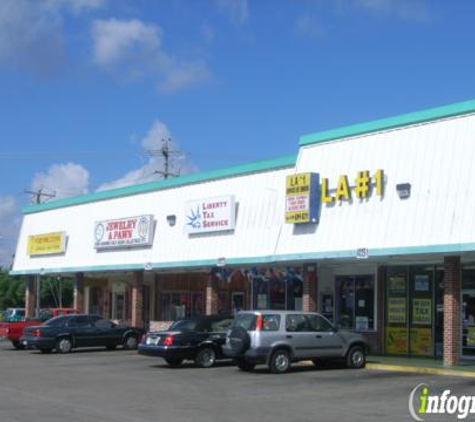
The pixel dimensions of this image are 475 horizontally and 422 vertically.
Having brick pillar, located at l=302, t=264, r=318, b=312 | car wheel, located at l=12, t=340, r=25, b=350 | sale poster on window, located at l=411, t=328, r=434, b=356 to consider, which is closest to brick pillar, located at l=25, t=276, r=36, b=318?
car wheel, located at l=12, t=340, r=25, b=350

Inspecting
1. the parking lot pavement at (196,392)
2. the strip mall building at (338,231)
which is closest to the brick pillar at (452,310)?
the strip mall building at (338,231)

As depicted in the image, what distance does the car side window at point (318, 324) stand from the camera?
875 inches

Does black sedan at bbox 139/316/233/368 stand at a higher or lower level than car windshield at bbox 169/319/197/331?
lower

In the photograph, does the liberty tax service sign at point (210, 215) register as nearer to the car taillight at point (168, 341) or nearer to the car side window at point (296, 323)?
the car taillight at point (168, 341)

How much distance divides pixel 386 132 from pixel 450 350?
21.0 ft

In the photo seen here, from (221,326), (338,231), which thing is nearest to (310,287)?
(338,231)

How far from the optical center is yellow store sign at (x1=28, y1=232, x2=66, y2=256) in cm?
4000

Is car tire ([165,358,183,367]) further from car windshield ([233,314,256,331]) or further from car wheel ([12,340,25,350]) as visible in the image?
car wheel ([12,340,25,350])

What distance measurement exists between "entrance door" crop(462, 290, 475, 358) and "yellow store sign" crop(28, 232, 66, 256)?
2100 centimetres

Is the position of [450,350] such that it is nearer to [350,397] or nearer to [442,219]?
[442,219]

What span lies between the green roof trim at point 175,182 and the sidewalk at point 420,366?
7.14 metres

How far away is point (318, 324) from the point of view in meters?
22.4

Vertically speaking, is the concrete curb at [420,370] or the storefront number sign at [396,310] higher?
the storefront number sign at [396,310]

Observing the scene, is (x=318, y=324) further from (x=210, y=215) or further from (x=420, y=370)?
(x=210, y=215)
